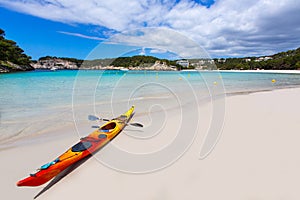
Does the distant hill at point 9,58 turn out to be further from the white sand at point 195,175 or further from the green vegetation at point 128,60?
the white sand at point 195,175

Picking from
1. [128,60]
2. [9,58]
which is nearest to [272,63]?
[128,60]

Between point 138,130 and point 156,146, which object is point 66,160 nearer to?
point 156,146

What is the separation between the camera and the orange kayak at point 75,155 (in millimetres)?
2829

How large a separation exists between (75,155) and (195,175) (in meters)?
2.50

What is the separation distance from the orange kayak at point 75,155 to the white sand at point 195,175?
241mm

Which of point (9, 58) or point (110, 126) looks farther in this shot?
point (9, 58)

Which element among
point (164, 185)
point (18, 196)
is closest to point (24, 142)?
point (18, 196)

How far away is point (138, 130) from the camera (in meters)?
5.79

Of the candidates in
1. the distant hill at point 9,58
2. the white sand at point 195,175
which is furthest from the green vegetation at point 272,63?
the distant hill at point 9,58

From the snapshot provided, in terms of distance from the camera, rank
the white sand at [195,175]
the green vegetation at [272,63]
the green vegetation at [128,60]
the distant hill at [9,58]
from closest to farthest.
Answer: the white sand at [195,175] → the green vegetation at [128,60] → the distant hill at [9,58] → the green vegetation at [272,63]

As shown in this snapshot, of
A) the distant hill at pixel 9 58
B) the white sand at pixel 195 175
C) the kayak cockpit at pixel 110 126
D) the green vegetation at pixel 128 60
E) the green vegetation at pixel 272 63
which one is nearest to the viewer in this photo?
the white sand at pixel 195 175

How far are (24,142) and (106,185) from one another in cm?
328

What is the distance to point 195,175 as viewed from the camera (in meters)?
3.28

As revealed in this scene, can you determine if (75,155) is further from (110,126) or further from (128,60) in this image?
(128,60)
